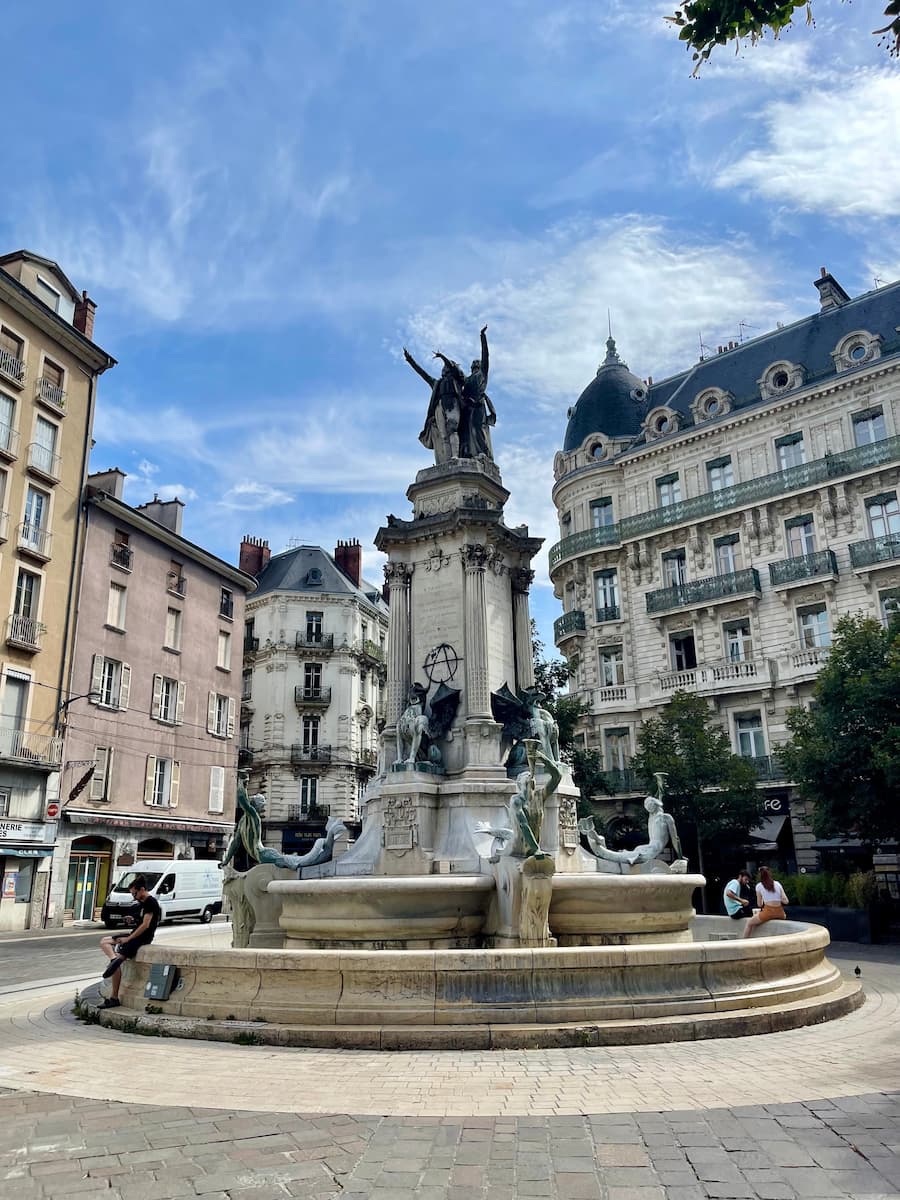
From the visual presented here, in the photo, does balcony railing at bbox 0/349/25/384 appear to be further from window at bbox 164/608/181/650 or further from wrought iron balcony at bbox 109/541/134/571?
window at bbox 164/608/181/650

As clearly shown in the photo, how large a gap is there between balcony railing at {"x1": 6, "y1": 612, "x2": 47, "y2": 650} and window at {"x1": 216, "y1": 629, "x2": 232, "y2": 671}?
35.3ft

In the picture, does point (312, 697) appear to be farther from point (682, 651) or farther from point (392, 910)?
point (392, 910)

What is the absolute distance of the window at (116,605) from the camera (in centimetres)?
3308

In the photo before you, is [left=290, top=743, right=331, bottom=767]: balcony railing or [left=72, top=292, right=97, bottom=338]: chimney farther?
[left=290, top=743, right=331, bottom=767]: balcony railing

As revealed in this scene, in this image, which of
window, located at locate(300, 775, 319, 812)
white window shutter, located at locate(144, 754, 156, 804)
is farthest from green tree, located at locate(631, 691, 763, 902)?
window, located at locate(300, 775, 319, 812)

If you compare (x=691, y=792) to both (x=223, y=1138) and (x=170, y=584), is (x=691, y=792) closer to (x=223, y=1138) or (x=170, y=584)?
(x=170, y=584)

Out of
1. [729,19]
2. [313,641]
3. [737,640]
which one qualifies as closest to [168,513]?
[313,641]

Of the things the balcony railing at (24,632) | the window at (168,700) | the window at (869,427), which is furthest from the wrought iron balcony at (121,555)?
the window at (869,427)

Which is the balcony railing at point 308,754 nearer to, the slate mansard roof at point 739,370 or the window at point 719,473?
the slate mansard roof at point 739,370

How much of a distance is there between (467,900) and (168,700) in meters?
28.3

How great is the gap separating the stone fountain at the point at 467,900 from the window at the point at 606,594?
77.4 ft

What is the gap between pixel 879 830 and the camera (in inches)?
870

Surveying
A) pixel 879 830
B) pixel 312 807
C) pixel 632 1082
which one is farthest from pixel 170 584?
pixel 632 1082

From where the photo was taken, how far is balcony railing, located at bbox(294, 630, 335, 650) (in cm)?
5100
